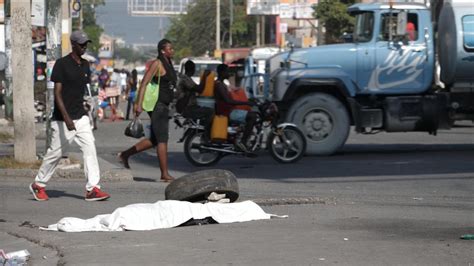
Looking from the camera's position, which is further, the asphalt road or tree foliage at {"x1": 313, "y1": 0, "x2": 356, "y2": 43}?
tree foliage at {"x1": 313, "y1": 0, "x2": 356, "y2": 43}

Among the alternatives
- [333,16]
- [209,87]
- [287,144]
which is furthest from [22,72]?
[333,16]

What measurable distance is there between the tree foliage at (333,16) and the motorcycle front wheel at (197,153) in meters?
35.6

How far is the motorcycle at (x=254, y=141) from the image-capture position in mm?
17297

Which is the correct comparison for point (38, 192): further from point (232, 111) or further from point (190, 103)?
point (232, 111)

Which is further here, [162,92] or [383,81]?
[383,81]

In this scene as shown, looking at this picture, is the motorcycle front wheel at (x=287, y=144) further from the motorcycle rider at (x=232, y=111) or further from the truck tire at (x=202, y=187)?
the truck tire at (x=202, y=187)

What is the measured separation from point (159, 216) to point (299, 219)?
1.45 metres

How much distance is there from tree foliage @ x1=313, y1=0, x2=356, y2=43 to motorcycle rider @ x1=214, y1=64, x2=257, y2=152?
35.4 m

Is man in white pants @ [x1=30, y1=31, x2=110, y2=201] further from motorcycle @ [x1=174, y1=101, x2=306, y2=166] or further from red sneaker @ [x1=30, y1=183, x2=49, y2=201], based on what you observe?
motorcycle @ [x1=174, y1=101, x2=306, y2=166]

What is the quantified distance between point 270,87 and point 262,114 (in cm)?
251

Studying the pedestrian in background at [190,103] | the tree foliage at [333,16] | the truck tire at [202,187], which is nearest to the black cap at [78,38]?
the truck tire at [202,187]

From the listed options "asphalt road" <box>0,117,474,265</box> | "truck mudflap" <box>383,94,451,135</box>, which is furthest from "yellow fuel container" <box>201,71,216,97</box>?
"truck mudflap" <box>383,94,451,135</box>

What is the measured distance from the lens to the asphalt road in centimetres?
852

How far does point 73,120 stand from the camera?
39.7 ft
